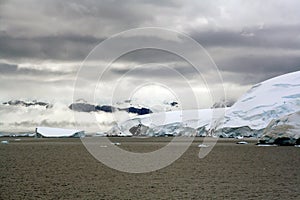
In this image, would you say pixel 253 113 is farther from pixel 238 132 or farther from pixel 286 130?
pixel 286 130

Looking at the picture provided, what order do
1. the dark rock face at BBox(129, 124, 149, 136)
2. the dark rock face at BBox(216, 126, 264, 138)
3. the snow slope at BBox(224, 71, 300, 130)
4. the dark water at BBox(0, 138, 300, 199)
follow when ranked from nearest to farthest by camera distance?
1. the dark water at BBox(0, 138, 300, 199)
2. the snow slope at BBox(224, 71, 300, 130)
3. the dark rock face at BBox(216, 126, 264, 138)
4. the dark rock face at BBox(129, 124, 149, 136)

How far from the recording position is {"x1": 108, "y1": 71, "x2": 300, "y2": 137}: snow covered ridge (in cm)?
10456

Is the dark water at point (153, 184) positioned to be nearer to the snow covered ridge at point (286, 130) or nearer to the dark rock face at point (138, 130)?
the snow covered ridge at point (286, 130)

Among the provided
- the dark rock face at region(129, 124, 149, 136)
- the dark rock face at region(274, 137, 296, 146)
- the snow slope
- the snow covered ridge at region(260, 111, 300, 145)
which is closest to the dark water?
the snow covered ridge at region(260, 111, 300, 145)

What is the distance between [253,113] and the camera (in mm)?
110438

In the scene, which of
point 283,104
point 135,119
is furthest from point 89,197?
point 135,119

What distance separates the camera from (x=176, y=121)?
494ft

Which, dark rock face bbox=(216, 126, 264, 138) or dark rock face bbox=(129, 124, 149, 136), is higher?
dark rock face bbox=(129, 124, 149, 136)

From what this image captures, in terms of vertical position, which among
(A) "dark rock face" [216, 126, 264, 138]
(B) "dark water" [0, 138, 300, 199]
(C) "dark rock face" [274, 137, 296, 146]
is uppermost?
(A) "dark rock face" [216, 126, 264, 138]

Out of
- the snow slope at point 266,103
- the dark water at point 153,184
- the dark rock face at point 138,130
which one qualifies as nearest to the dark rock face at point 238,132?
the snow slope at point 266,103

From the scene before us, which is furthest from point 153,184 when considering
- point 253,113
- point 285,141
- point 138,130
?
point 138,130

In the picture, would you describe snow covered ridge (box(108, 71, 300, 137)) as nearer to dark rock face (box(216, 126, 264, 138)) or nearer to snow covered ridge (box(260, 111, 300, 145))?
dark rock face (box(216, 126, 264, 138))

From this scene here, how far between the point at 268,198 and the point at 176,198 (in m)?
3.43

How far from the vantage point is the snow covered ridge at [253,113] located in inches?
4117
